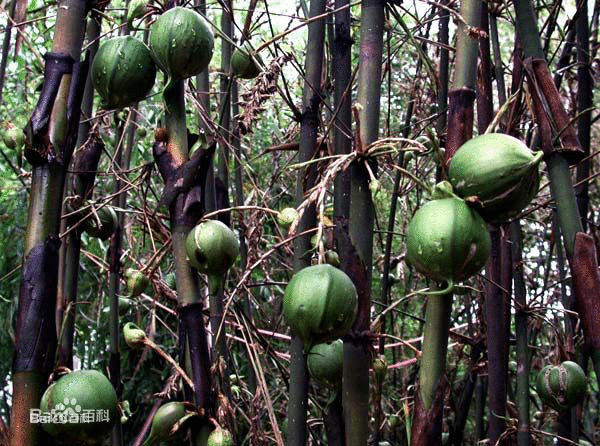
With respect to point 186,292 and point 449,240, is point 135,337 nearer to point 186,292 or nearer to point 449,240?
point 186,292

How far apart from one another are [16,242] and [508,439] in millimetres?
3044

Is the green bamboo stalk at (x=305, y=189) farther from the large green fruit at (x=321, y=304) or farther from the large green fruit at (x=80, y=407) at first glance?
the large green fruit at (x=80, y=407)

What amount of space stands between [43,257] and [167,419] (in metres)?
0.24

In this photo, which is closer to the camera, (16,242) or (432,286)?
(432,286)

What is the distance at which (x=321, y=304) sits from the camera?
929mm

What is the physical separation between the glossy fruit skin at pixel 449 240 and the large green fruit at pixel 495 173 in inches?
0.9

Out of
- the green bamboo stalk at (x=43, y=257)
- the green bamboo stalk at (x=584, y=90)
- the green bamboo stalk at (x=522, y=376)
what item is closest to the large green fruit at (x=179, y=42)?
the green bamboo stalk at (x=43, y=257)

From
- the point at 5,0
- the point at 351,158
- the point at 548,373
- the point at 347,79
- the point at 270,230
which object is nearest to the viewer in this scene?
the point at 351,158

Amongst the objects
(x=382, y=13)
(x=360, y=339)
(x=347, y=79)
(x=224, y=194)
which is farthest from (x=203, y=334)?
(x=224, y=194)

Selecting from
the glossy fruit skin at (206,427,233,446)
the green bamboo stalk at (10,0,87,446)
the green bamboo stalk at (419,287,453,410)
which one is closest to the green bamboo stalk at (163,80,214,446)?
the glossy fruit skin at (206,427,233,446)

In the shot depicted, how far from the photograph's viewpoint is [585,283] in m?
0.90

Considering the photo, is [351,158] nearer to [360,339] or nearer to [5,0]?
[360,339]

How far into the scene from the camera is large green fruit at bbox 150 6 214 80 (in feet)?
3.39

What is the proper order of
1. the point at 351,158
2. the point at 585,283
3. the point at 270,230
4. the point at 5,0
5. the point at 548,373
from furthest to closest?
the point at 270,230 → the point at 5,0 → the point at 548,373 → the point at 351,158 → the point at 585,283
